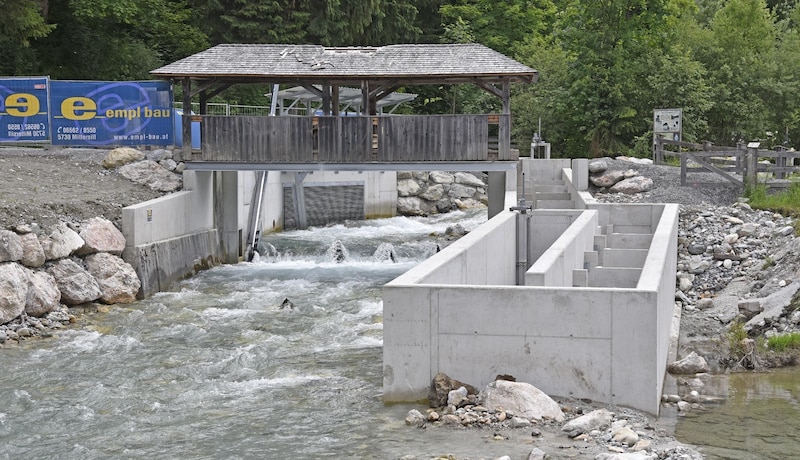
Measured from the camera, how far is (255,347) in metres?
14.9

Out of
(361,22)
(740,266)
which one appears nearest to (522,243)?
(740,266)

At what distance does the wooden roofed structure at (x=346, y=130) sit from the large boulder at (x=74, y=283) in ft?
18.8

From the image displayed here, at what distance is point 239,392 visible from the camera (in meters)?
12.3

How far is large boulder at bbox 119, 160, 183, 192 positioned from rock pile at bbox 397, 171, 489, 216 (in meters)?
13.1

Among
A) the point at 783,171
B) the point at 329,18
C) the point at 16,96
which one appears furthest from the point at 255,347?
the point at 329,18

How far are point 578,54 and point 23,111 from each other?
64.1 ft

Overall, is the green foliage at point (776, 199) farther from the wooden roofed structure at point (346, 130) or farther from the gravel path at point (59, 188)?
the gravel path at point (59, 188)

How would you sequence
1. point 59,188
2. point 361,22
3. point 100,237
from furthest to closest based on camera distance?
point 361,22 → point 59,188 → point 100,237

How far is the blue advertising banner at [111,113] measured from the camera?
2462cm

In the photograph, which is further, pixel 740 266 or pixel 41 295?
pixel 740 266

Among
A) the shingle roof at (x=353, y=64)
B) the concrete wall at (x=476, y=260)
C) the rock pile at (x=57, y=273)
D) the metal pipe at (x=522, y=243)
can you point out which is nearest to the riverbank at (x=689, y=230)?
the rock pile at (x=57, y=273)

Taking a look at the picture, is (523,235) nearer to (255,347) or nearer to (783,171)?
(255,347)

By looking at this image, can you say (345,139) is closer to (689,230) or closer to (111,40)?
(689,230)

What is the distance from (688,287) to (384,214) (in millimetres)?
16889
